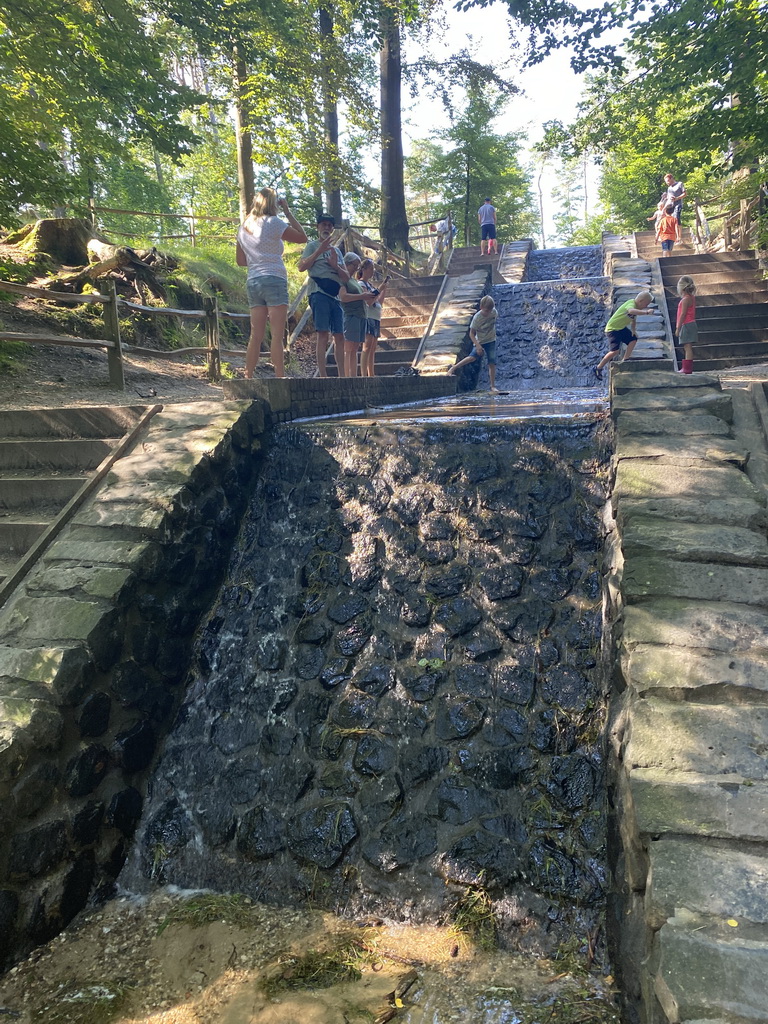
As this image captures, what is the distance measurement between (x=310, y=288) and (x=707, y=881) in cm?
608

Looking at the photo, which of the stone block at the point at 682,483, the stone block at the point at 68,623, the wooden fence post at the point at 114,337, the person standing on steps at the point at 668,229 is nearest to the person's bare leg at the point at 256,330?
the stone block at the point at 68,623

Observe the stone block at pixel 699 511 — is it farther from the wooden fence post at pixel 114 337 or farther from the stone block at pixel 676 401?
the wooden fence post at pixel 114 337

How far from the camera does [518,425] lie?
15.6 ft

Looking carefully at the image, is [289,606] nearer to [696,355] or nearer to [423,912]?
[423,912]

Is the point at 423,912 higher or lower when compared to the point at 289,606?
lower

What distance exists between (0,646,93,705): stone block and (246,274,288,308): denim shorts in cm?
330

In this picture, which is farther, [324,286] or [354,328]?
[354,328]

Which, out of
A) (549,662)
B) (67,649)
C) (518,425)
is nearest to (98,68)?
(518,425)

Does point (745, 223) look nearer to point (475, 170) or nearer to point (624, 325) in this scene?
point (624, 325)

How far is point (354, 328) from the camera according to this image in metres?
7.50

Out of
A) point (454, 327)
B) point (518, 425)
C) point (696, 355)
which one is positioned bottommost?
point (518, 425)

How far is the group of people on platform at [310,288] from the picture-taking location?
542 cm

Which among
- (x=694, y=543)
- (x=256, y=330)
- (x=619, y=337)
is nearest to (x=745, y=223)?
(x=619, y=337)

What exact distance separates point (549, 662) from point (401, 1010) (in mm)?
1830
